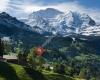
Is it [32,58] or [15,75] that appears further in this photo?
[32,58]

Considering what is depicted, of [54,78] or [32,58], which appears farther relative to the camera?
[32,58]

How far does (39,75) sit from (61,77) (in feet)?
46.9

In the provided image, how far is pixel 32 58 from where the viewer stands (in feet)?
574

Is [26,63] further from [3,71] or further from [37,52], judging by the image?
[3,71]

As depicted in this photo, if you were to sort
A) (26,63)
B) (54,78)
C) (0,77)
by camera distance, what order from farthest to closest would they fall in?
(26,63), (54,78), (0,77)

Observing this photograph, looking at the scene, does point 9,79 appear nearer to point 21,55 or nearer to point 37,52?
point 37,52

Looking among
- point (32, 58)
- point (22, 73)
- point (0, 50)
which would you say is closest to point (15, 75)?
point (22, 73)

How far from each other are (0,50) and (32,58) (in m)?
21.4

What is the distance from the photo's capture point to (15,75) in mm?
132500

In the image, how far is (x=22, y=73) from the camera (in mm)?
135625

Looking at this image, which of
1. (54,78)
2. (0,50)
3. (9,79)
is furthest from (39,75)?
(0,50)

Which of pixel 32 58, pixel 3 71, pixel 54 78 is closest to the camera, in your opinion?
pixel 3 71

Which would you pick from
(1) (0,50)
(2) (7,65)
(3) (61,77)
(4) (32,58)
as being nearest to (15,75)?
(2) (7,65)

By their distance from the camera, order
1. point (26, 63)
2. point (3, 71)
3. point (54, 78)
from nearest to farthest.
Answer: point (3, 71)
point (54, 78)
point (26, 63)
